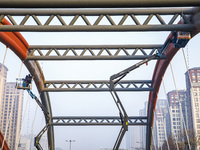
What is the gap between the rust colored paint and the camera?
46.3 ft

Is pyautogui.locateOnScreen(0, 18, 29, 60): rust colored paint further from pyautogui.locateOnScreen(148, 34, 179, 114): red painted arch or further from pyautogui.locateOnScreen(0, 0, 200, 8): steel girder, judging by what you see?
pyautogui.locateOnScreen(148, 34, 179, 114): red painted arch

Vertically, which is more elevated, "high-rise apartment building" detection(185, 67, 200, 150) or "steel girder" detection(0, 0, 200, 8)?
"high-rise apartment building" detection(185, 67, 200, 150)

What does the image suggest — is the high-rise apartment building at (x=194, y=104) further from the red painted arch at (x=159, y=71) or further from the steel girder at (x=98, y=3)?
the steel girder at (x=98, y=3)

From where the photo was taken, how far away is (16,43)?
1532 centimetres

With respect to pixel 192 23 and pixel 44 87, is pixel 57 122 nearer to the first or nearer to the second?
pixel 44 87

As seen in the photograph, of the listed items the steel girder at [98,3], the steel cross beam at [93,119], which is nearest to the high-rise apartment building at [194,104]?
the steel cross beam at [93,119]

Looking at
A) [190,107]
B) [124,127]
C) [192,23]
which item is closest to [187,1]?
[192,23]

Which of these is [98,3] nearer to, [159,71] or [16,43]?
[16,43]

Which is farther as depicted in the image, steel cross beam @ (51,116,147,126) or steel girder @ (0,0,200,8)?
steel cross beam @ (51,116,147,126)

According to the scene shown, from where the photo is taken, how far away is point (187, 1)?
6.08 meters

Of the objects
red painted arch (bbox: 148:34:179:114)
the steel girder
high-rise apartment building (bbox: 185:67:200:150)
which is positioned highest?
high-rise apartment building (bbox: 185:67:200:150)

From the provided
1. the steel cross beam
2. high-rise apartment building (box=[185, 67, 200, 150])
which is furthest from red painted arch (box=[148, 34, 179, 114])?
high-rise apartment building (box=[185, 67, 200, 150])

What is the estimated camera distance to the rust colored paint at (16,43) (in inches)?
555

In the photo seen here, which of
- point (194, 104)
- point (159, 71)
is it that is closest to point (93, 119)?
point (159, 71)
